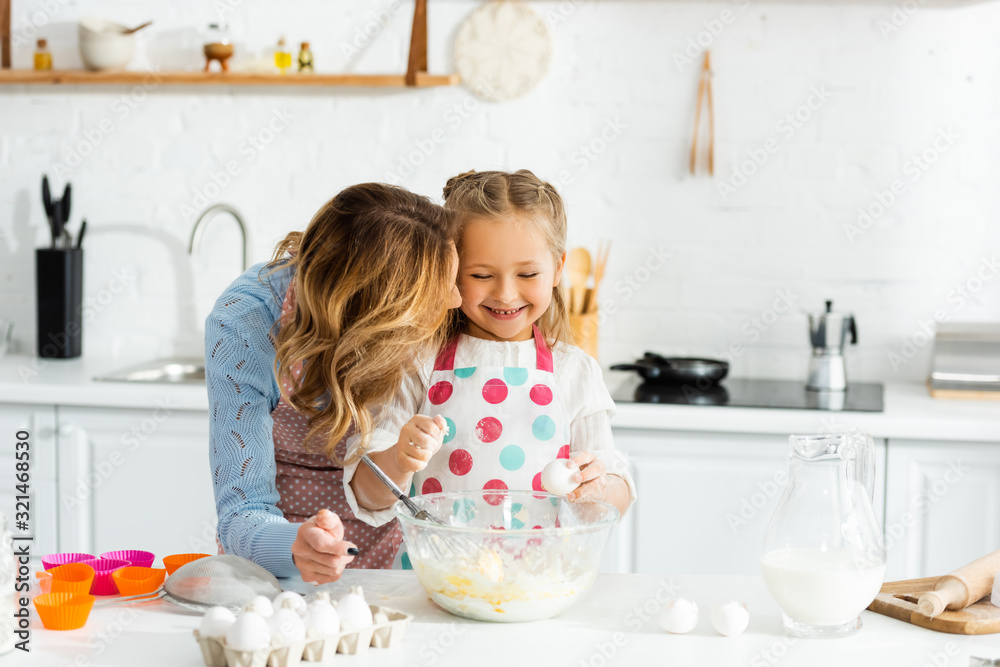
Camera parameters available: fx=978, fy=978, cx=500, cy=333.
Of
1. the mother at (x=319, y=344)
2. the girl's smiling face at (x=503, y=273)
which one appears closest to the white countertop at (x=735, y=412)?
the girl's smiling face at (x=503, y=273)

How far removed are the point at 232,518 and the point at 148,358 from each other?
1856mm

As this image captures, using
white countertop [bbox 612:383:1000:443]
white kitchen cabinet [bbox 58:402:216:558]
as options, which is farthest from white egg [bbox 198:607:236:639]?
white kitchen cabinet [bbox 58:402:216:558]

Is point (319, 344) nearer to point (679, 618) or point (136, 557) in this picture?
point (136, 557)

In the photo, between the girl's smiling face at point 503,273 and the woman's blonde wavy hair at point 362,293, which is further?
the girl's smiling face at point 503,273

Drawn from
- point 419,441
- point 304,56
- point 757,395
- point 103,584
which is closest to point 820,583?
point 419,441

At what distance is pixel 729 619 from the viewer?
1008 millimetres

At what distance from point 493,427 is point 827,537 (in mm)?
565

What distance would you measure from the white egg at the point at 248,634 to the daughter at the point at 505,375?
43 centimetres

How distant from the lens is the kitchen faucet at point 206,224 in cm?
273

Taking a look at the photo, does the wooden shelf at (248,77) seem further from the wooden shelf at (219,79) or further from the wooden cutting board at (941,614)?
the wooden cutting board at (941,614)

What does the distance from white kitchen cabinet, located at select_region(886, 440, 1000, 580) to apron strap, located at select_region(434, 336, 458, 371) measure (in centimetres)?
119

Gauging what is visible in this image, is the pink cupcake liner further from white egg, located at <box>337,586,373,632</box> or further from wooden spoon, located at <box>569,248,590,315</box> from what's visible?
wooden spoon, located at <box>569,248,590,315</box>

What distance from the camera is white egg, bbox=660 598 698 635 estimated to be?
1.01m

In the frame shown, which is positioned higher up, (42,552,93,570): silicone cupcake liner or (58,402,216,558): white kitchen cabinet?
(42,552,93,570): silicone cupcake liner
